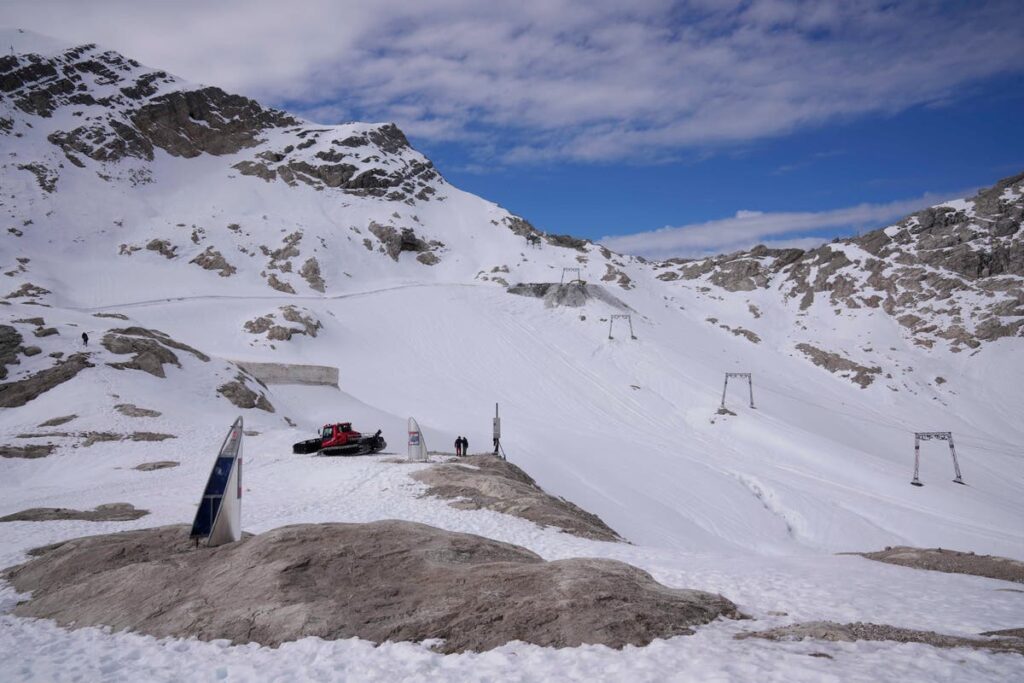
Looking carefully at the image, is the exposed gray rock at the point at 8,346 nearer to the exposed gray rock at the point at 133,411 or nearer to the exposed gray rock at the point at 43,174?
the exposed gray rock at the point at 133,411

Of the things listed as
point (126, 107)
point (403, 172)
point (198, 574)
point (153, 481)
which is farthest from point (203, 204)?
point (198, 574)

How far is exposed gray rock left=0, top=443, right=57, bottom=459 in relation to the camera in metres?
22.0

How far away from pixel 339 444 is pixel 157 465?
6813 millimetres

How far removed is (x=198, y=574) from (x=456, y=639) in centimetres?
433

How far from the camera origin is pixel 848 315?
71.1 meters

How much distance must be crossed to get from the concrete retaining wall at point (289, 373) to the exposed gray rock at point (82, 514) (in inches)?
1030

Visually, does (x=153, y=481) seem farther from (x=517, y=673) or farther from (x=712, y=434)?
(x=712, y=434)

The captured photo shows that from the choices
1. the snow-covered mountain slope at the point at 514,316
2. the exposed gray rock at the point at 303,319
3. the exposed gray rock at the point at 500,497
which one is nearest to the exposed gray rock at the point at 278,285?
the snow-covered mountain slope at the point at 514,316

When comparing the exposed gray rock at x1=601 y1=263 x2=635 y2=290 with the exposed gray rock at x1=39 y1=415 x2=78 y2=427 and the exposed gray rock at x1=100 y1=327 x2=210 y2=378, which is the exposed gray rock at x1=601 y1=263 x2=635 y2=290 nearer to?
the exposed gray rock at x1=100 y1=327 x2=210 y2=378

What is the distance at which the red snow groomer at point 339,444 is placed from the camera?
24906 millimetres

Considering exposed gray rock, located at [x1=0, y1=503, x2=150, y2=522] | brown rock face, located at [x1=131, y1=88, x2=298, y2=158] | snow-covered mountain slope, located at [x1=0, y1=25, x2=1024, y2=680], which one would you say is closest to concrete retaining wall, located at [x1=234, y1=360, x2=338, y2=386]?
snow-covered mountain slope, located at [x1=0, y1=25, x2=1024, y2=680]

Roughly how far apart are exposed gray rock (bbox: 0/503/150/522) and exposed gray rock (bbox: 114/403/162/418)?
12.9 m

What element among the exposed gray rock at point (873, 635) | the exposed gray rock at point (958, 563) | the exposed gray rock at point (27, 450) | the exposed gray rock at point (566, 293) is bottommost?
the exposed gray rock at point (958, 563)

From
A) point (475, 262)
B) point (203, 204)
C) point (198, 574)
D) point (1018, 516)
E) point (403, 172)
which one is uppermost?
point (403, 172)
